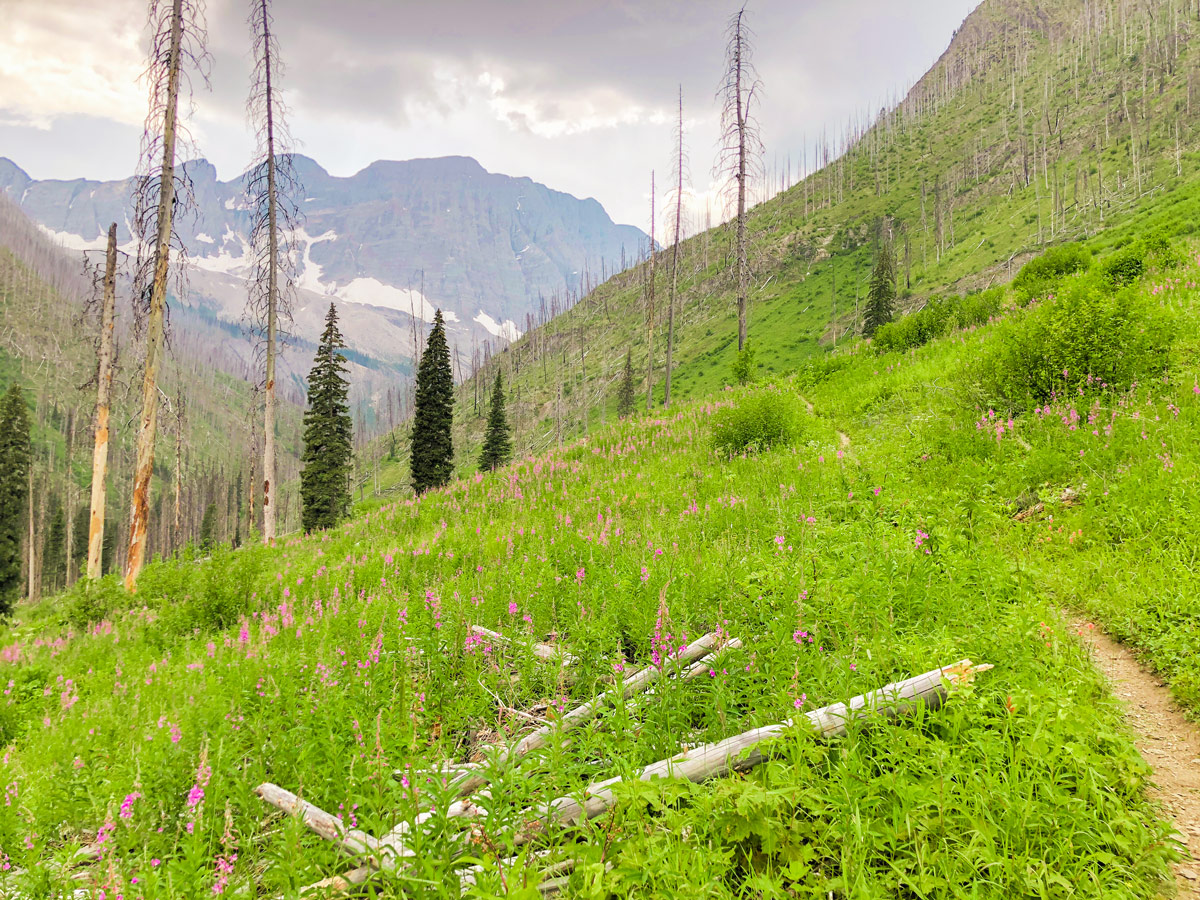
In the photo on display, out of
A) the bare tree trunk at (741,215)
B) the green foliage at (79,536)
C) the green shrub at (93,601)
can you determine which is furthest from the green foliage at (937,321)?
the green foliage at (79,536)

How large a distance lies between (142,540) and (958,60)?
237985mm

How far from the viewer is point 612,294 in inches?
6284

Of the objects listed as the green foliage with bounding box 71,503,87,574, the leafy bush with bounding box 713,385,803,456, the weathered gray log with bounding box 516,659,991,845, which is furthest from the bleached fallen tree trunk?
the green foliage with bounding box 71,503,87,574

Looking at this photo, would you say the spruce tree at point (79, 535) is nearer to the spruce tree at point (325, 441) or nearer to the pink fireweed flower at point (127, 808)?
the spruce tree at point (325, 441)

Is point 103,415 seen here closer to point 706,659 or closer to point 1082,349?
point 706,659

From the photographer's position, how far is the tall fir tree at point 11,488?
38.5 metres

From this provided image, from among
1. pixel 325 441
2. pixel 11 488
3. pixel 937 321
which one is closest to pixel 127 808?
pixel 937 321

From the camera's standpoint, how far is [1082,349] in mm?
7656

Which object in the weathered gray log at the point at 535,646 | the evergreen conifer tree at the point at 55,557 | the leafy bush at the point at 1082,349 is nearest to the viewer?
the weathered gray log at the point at 535,646

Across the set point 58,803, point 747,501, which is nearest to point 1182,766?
point 747,501

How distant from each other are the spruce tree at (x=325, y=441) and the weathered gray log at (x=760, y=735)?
120ft

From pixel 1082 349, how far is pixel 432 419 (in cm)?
3393

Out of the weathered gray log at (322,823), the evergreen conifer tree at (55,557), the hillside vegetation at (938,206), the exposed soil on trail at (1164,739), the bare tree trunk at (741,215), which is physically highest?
the hillside vegetation at (938,206)

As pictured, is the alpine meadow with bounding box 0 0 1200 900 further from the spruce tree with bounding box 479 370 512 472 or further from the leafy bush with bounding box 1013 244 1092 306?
the spruce tree with bounding box 479 370 512 472
